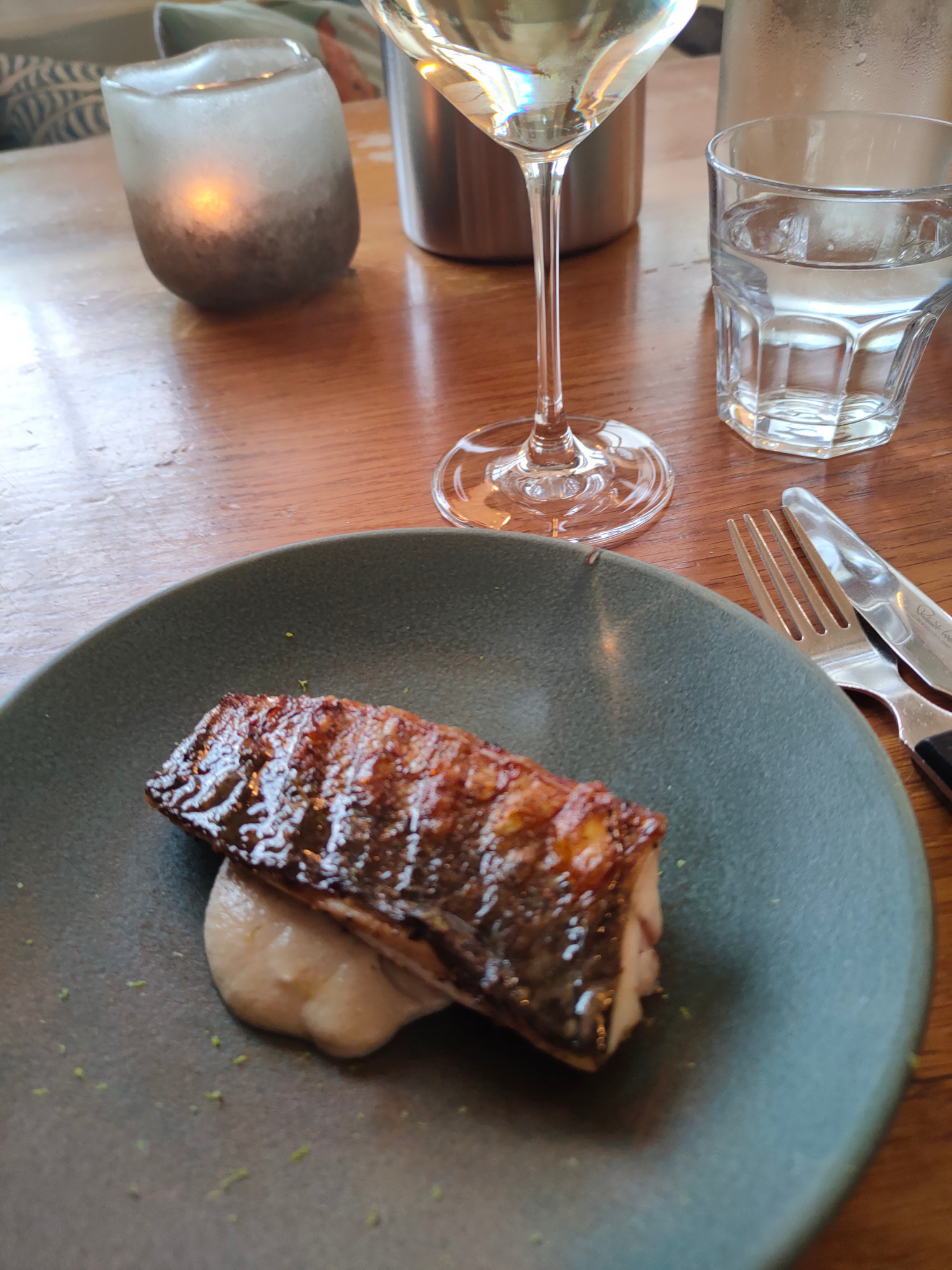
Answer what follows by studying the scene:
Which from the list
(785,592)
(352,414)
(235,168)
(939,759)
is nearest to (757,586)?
(785,592)

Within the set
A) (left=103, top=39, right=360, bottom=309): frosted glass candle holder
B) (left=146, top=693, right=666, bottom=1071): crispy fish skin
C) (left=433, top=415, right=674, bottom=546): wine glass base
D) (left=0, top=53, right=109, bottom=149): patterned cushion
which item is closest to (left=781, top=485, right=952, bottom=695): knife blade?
(left=433, top=415, right=674, bottom=546): wine glass base

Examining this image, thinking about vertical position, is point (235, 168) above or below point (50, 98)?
above

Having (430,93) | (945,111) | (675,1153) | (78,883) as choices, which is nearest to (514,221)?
(430,93)

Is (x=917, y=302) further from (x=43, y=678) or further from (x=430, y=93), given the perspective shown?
(x=43, y=678)

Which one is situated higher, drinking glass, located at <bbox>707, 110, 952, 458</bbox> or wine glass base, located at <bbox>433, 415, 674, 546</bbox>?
drinking glass, located at <bbox>707, 110, 952, 458</bbox>

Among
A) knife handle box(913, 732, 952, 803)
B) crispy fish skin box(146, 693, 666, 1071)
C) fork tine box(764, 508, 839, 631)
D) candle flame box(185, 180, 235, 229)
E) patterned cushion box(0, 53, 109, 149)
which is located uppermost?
candle flame box(185, 180, 235, 229)

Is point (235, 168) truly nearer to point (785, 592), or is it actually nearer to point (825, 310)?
point (825, 310)

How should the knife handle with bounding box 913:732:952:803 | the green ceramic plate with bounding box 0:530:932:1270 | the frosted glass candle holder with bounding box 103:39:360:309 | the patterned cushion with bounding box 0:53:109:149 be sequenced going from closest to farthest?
the green ceramic plate with bounding box 0:530:932:1270, the knife handle with bounding box 913:732:952:803, the frosted glass candle holder with bounding box 103:39:360:309, the patterned cushion with bounding box 0:53:109:149

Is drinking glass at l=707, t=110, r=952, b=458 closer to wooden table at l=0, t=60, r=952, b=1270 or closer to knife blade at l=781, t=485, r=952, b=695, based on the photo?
wooden table at l=0, t=60, r=952, b=1270
